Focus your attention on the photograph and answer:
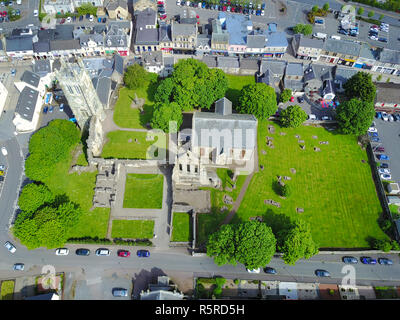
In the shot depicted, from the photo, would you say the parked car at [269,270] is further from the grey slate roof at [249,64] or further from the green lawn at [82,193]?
the grey slate roof at [249,64]

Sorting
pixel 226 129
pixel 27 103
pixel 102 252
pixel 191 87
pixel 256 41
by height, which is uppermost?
pixel 256 41

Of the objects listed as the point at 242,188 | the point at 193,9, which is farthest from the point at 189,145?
the point at 193,9

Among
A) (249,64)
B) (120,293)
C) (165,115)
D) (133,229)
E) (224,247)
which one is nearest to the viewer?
(120,293)

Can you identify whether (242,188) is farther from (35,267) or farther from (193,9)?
(193,9)

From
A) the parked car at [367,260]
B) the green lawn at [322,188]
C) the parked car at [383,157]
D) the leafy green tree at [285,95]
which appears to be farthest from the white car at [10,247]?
the parked car at [383,157]

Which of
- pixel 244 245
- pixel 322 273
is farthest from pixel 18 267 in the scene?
pixel 322 273

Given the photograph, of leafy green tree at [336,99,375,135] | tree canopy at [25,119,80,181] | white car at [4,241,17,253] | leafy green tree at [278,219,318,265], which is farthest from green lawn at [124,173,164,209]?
leafy green tree at [336,99,375,135]

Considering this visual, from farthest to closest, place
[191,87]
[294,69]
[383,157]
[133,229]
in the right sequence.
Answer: [294,69], [191,87], [383,157], [133,229]

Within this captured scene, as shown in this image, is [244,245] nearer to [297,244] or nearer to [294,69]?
[297,244]
